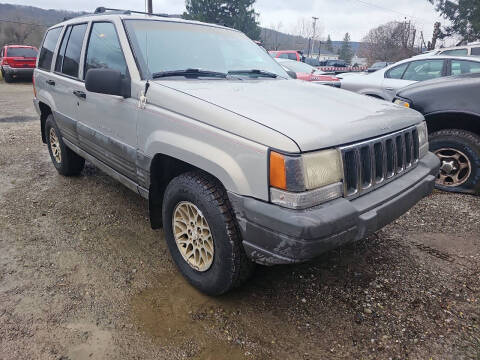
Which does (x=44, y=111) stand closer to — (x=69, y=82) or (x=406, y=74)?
(x=69, y=82)

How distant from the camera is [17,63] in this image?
16750 mm

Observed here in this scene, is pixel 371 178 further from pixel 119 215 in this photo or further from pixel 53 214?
pixel 53 214

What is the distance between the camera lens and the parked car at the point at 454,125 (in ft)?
13.1

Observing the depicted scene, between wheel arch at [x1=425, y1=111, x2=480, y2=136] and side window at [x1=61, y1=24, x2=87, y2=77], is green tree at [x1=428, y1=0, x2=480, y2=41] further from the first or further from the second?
side window at [x1=61, y1=24, x2=87, y2=77]

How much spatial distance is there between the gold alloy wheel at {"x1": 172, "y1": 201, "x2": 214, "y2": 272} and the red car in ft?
58.6

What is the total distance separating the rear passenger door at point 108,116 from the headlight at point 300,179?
139 centimetres

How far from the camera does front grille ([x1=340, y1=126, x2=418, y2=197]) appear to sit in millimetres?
2088

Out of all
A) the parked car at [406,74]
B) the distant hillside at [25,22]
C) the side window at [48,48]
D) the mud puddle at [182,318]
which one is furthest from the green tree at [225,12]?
the mud puddle at [182,318]

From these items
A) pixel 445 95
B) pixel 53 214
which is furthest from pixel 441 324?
pixel 53 214

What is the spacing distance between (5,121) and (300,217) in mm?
9027

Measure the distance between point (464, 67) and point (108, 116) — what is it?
19.6 ft

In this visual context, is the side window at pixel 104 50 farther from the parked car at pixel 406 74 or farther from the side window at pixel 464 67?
the side window at pixel 464 67

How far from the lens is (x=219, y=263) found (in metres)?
2.25

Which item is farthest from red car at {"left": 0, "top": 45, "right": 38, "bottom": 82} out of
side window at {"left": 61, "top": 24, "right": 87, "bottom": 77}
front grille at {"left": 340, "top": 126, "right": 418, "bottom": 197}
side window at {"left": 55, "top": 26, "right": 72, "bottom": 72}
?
front grille at {"left": 340, "top": 126, "right": 418, "bottom": 197}
